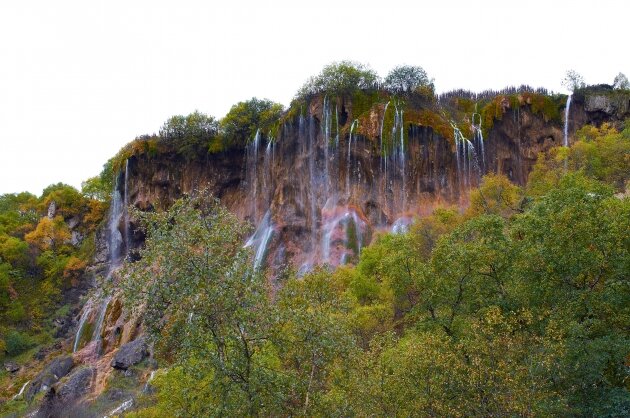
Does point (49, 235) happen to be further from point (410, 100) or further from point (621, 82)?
point (621, 82)

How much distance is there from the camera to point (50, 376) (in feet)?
128

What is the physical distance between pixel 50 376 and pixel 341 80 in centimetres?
2882

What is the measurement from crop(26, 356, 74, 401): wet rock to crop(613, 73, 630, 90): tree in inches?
1755

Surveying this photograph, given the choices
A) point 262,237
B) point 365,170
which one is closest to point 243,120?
point 262,237

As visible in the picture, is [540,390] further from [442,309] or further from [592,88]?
[592,88]

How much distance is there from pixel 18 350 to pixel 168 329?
140 feet

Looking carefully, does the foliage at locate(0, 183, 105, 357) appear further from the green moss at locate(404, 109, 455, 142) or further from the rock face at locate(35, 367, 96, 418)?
the green moss at locate(404, 109, 455, 142)

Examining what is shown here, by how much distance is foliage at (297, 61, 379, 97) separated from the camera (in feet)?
155

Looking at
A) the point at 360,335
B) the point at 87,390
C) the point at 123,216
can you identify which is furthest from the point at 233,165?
the point at 360,335

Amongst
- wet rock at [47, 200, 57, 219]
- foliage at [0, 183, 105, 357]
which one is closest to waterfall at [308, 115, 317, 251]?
foliage at [0, 183, 105, 357]

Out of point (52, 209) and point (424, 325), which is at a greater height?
point (52, 209)

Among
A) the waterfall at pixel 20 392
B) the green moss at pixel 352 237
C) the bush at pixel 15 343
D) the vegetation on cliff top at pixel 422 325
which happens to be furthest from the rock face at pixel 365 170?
the vegetation on cliff top at pixel 422 325

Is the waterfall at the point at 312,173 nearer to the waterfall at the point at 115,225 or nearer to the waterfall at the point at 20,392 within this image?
the waterfall at the point at 115,225

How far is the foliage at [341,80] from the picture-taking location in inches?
1857
